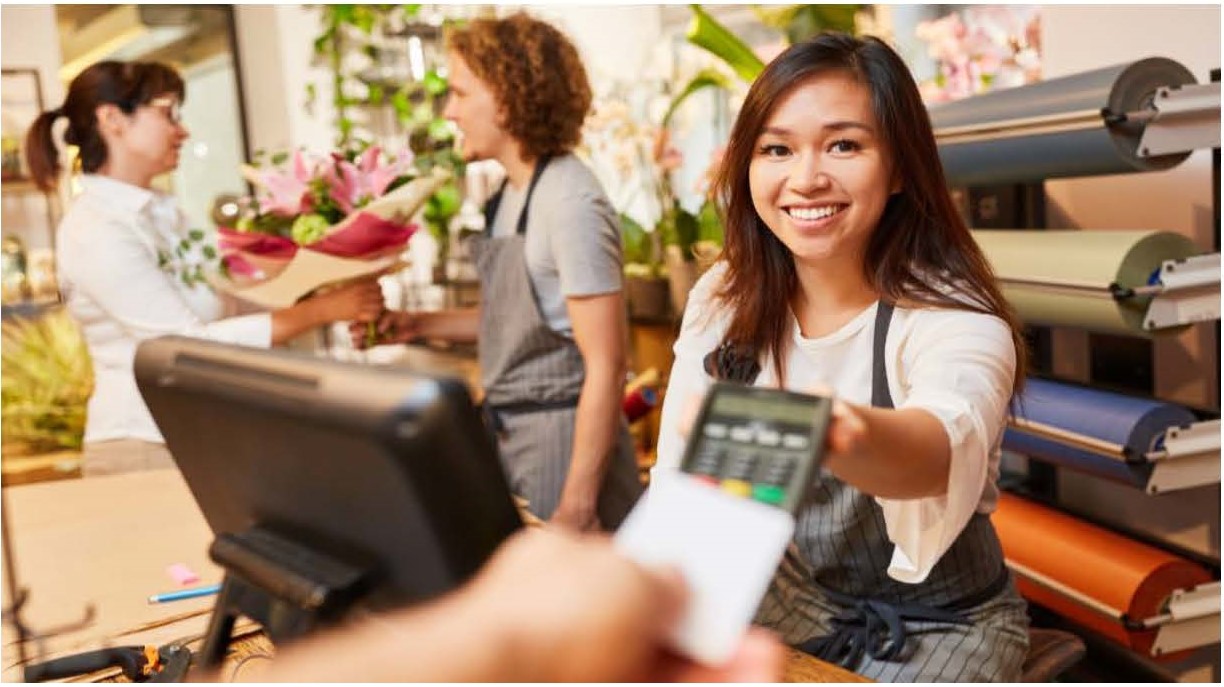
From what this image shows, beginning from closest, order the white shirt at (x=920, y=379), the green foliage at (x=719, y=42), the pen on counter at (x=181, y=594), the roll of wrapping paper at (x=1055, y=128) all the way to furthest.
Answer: the white shirt at (x=920, y=379) → the pen on counter at (x=181, y=594) → the roll of wrapping paper at (x=1055, y=128) → the green foliage at (x=719, y=42)

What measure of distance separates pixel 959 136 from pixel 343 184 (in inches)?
56.3

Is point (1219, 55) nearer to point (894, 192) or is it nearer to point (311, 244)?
point (894, 192)

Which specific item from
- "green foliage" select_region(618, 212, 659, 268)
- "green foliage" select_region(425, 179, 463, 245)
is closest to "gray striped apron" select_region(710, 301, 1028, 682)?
"green foliage" select_region(618, 212, 659, 268)

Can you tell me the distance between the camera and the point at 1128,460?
99.2 inches

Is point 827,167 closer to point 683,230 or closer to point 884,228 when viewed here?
point 884,228

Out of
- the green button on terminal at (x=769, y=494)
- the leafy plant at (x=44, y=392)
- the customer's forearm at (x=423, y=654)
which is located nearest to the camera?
the customer's forearm at (x=423, y=654)

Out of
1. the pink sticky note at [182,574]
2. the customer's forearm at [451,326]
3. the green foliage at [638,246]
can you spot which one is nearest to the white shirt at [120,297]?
the customer's forearm at [451,326]

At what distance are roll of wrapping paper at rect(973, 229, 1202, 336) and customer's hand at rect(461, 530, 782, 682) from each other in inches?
76.0

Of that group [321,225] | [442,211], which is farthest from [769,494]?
[442,211]

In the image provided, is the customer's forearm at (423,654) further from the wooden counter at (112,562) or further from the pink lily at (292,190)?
the pink lily at (292,190)

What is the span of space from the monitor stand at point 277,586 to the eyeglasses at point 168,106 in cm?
221

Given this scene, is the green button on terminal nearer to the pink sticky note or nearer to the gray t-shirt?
the pink sticky note

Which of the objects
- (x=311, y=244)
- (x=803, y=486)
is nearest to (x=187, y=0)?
(x=311, y=244)

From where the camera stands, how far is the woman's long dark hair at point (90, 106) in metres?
2.90
